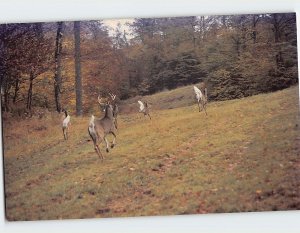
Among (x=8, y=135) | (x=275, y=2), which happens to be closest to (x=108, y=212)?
(x=8, y=135)

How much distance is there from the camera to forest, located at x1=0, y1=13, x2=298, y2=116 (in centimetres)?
428

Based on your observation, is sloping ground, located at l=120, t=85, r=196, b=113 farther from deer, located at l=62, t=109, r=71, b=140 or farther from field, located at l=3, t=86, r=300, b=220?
deer, located at l=62, t=109, r=71, b=140

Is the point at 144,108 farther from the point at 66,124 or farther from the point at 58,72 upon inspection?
the point at 58,72

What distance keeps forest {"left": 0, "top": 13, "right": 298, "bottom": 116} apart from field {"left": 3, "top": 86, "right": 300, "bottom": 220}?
0.14 meters

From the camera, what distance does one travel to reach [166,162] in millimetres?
4262

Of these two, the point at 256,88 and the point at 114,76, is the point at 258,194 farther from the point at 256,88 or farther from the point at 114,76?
the point at 114,76

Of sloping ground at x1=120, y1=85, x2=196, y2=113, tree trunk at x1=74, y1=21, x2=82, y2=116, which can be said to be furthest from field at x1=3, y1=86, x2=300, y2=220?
tree trunk at x1=74, y1=21, x2=82, y2=116

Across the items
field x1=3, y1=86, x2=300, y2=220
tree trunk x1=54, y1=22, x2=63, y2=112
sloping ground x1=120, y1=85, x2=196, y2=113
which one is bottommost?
field x1=3, y1=86, x2=300, y2=220

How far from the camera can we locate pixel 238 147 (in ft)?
14.0

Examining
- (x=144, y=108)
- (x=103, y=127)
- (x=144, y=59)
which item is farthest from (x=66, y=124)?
(x=144, y=59)

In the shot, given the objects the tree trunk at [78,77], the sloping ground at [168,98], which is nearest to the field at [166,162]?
the sloping ground at [168,98]

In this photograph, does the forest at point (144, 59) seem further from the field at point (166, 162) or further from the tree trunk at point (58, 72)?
the field at point (166, 162)

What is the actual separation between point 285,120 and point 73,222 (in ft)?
6.66

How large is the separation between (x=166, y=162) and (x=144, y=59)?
36.3 inches
